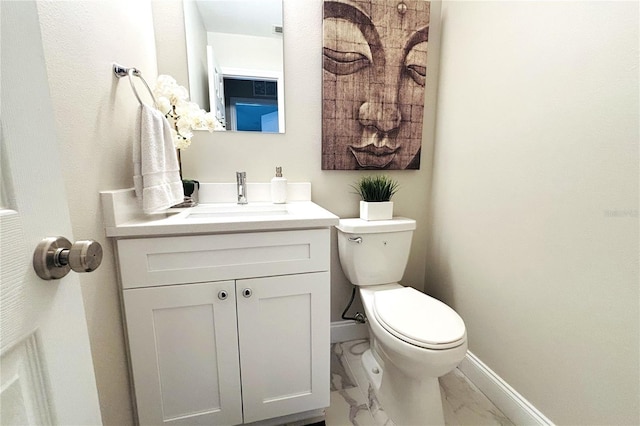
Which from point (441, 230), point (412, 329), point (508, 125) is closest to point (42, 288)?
point (412, 329)

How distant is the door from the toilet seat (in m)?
0.93

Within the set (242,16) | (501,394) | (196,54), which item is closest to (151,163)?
(196,54)

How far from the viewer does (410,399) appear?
1112mm

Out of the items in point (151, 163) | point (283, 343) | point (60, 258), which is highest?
point (151, 163)

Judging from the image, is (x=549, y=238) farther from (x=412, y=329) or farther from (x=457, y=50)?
(x=457, y=50)

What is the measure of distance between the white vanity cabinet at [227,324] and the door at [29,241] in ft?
1.67

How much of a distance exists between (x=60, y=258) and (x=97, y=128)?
612 mm

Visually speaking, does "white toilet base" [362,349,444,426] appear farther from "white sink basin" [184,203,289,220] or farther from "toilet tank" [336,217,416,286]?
"white sink basin" [184,203,289,220]

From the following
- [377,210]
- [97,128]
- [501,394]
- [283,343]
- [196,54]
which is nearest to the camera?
[97,128]

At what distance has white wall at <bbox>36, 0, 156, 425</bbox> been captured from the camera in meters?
0.66

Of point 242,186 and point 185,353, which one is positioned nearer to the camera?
point 185,353

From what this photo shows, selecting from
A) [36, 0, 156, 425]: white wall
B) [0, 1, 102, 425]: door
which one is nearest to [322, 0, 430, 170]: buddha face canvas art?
[36, 0, 156, 425]: white wall

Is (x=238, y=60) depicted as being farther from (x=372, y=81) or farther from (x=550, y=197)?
(x=550, y=197)

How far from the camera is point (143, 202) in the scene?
2.96ft
